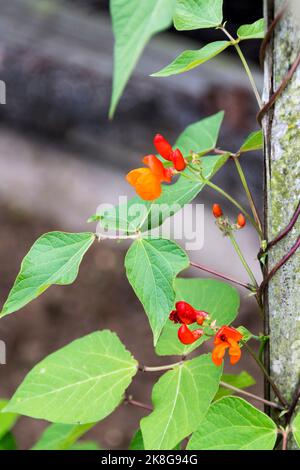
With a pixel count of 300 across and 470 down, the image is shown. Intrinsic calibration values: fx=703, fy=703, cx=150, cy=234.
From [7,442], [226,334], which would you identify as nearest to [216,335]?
[226,334]

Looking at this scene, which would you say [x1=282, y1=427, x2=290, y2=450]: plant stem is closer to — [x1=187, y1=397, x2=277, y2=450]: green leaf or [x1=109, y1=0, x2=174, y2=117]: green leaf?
[x1=187, y1=397, x2=277, y2=450]: green leaf

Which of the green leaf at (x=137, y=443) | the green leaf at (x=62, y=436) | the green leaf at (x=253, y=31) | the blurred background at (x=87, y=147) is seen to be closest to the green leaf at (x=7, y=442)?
the green leaf at (x=62, y=436)

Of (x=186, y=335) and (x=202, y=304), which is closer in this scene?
(x=186, y=335)

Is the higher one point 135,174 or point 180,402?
point 135,174

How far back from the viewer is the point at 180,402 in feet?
2.59

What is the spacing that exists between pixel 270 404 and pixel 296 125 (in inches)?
12.8

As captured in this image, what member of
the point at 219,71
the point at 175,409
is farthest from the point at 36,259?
the point at 219,71

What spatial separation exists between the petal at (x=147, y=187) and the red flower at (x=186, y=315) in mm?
135

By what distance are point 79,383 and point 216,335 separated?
0.19 meters

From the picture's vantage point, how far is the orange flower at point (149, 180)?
721 millimetres

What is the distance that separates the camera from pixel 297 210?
73 cm

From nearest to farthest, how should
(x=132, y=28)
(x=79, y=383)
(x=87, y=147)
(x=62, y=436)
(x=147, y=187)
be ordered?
(x=132, y=28) → (x=147, y=187) → (x=79, y=383) → (x=62, y=436) → (x=87, y=147)

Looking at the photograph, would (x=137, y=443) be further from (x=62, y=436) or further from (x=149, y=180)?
(x=149, y=180)

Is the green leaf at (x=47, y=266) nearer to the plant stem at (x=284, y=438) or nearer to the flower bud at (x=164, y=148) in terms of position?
the flower bud at (x=164, y=148)
